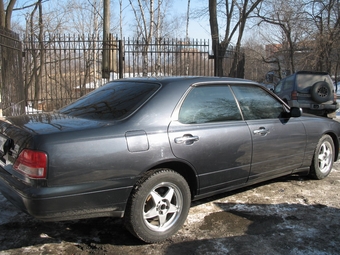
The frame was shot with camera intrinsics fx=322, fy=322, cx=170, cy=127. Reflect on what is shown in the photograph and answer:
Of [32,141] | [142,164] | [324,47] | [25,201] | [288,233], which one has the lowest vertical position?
[288,233]

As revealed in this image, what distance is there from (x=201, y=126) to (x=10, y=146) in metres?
1.84

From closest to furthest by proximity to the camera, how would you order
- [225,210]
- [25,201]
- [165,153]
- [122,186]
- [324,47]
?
[25,201], [122,186], [165,153], [225,210], [324,47]

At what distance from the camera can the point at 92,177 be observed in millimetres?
2668

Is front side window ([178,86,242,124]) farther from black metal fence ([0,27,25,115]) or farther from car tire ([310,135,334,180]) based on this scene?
black metal fence ([0,27,25,115])

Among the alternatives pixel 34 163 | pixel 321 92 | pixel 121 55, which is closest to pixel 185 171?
pixel 34 163

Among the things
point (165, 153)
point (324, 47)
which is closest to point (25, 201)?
point (165, 153)

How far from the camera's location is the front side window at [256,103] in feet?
13.1

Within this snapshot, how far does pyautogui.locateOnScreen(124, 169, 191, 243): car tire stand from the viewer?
291 centimetres

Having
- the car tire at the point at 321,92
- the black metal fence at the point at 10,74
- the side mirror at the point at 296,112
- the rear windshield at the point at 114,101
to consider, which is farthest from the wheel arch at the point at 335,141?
the black metal fence at the point at 10,74

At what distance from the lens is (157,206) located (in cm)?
307

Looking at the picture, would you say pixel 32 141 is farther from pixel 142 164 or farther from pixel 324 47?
pixel 324 47

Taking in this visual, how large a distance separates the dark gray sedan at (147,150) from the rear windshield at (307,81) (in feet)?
21.7

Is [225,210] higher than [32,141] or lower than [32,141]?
lower

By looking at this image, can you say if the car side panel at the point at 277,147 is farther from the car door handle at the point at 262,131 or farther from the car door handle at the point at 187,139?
the car door handle at the point at 187,139
